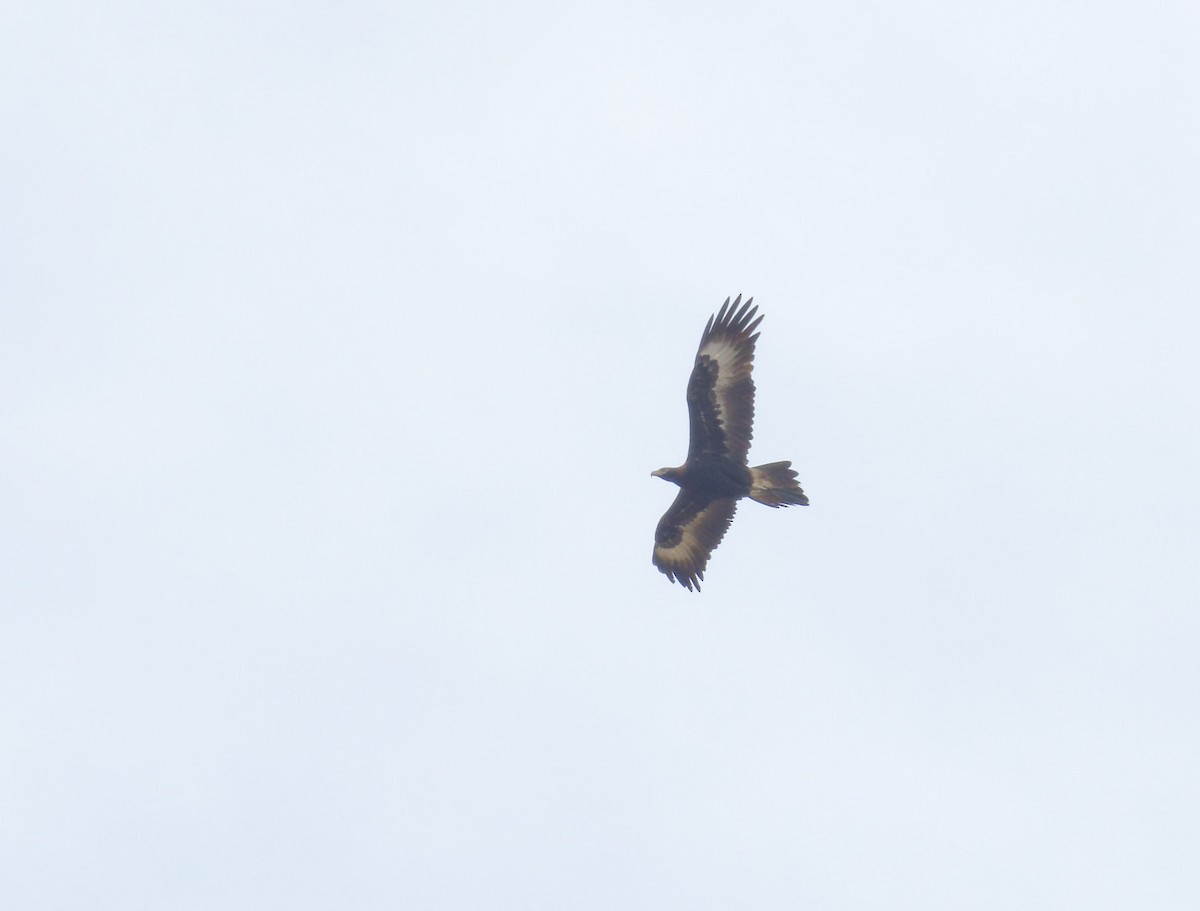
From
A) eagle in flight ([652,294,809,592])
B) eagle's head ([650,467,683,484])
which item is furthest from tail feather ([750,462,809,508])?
eagle's head ([650,467,683,484])

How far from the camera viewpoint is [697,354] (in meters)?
31.5

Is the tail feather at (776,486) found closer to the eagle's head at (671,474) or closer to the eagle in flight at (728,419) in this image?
the eagle in flight at (728,419)

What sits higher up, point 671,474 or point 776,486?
point 671,474

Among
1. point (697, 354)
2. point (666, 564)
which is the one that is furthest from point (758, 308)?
point (666, 564)

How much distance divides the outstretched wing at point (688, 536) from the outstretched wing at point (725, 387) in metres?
1.35

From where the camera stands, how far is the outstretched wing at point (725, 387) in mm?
31344

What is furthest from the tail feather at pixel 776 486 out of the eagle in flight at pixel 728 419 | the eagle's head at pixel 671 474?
the eagle's head at pixel 671 474

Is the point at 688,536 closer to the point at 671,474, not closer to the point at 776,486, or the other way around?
the point at 671,474

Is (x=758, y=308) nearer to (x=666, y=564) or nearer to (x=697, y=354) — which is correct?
(x=697, y=354)

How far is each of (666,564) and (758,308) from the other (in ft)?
15.4

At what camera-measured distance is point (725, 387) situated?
31391 millimetres

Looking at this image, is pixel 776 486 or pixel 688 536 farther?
pixel 688 536

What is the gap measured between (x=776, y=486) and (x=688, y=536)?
226 cm

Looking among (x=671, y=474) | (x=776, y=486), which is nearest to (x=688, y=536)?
(x=671, y=474)
